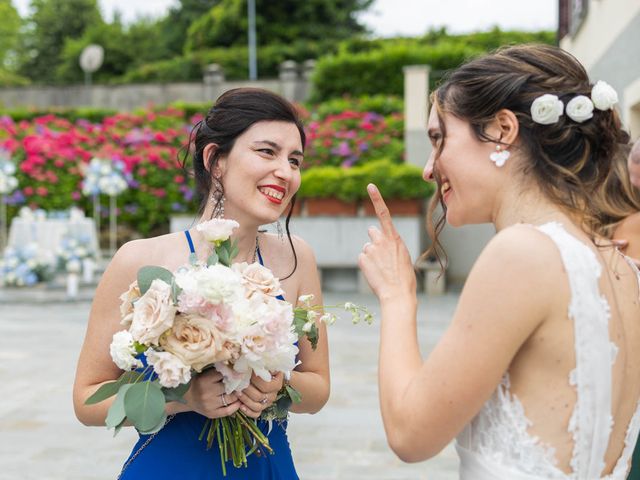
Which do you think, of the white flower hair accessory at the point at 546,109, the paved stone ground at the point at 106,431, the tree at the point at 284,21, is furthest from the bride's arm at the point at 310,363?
the tree at the point at 284,21

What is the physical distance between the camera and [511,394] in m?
1.47

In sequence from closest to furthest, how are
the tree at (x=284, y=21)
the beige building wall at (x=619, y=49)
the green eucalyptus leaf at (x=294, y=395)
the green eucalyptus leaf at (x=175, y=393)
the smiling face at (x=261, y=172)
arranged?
the green eucalyptus leaf at (x=175, y=393) → the green eucalyptus leaf at (x=294, y=395) → the smiling face at (x=261, y=172) → the beige building wall at (x=619, y=49) → the tree at (x=284, y=21)

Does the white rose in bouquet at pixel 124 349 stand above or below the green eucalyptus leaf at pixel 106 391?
above

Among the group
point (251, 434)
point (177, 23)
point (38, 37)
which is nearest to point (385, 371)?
point (251, 434)

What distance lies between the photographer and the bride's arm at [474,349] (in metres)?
1.38

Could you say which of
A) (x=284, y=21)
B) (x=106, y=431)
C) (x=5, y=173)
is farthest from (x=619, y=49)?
(x=284, y=21)

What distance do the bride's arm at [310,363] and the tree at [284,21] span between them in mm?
29833

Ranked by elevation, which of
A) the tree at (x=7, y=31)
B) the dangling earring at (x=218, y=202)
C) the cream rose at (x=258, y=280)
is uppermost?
the tree at (x=7, y=31)

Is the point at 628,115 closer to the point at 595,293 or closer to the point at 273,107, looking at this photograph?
A: the point at 273,107

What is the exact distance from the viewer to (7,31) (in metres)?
43.2

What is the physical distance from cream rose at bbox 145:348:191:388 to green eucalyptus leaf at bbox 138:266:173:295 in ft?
0.59

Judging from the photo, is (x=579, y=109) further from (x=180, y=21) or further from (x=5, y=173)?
(x=180, y=21)

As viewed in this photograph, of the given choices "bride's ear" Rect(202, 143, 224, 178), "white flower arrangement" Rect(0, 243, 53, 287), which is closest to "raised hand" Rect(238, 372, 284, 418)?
"bride's ear" Rect(202, 143, 224, 178)

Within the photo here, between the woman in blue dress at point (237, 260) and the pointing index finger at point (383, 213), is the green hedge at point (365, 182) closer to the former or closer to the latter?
the woman in blue dress at point (237, 260)
